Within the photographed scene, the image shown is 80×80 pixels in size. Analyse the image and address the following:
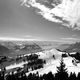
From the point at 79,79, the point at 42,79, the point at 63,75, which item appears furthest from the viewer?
the point at 42,79

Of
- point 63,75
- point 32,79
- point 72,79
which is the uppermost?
point 63,75

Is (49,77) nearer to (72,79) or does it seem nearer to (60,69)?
(72,79)

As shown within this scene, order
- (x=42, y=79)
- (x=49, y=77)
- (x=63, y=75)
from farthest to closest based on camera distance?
1. (x=42, y=79)
2. (x=49, y=77)
3. (x=63, y=75)

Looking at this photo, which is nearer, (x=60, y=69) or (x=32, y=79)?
(x=60, y=69)

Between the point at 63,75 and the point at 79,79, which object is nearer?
the point at 63,75

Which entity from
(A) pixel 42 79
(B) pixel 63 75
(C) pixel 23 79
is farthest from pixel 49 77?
(B) pixel 63 75

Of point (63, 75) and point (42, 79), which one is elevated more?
point (63, 75)

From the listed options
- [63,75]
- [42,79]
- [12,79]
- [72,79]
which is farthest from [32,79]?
[63,75]

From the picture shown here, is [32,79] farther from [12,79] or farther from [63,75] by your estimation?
[63,75]

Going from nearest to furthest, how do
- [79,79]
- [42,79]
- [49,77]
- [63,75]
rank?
[63,75]
[79,79]
[49,77]
[42,79]
